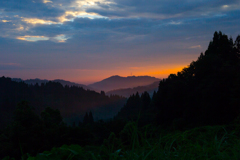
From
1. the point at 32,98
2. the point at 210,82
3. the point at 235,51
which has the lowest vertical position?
the point at 32,98

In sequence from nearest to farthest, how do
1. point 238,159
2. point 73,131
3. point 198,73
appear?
point 238,159 < point 73,131 < point 198,73

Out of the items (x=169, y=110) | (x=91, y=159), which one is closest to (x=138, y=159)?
(x=91, y=159)

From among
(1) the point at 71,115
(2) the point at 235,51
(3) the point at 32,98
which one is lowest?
(1) the point at 71,115

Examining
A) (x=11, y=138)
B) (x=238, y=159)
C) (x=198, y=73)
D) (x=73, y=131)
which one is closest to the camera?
(x=238, y=159)

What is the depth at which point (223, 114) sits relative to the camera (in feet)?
61.2

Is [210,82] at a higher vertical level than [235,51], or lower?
lower

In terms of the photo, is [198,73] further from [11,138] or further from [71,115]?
[71,115]

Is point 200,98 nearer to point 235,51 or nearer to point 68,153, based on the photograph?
point 235,51

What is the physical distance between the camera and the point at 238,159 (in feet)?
8.16

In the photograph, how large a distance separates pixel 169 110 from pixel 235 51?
13953mm

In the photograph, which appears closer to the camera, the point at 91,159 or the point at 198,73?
the point at 91,159

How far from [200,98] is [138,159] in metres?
21.9

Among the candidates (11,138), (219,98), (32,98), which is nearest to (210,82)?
(219,98)

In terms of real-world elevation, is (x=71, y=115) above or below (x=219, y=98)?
below
